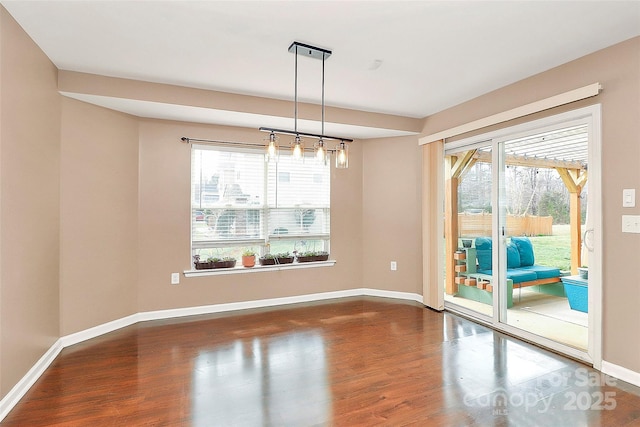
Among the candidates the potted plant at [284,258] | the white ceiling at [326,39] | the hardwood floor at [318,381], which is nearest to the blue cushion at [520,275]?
the hardwood floor at [318,381]

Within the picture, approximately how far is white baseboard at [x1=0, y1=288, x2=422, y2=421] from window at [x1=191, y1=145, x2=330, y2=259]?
0.68 m

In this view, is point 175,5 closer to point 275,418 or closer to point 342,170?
point 275,418

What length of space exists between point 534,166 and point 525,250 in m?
0.90

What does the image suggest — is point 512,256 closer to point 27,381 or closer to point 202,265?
point 202,265

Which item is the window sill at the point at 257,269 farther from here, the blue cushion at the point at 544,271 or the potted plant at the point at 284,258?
the blue cushion at the point at 544,271

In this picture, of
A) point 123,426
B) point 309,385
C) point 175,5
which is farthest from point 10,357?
point 175,5

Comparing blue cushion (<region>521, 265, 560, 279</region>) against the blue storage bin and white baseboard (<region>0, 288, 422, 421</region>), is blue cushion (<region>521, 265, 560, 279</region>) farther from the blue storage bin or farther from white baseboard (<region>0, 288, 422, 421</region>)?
white baseboard (<region>0, 288, 422, 421</region>)

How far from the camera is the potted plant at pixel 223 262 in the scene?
13.8ft

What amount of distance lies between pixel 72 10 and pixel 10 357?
2391mm

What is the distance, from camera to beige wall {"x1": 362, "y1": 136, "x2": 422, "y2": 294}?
4734 millimetres

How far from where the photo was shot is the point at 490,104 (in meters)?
3.62

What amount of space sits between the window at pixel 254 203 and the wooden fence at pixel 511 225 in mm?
1886

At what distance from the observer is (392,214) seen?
4.89m

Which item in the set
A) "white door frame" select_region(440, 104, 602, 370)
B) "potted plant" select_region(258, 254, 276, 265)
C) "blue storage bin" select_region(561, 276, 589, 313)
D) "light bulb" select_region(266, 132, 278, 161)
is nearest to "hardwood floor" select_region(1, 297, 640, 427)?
"white door frame" select_region(440, 104, 602, 370)
